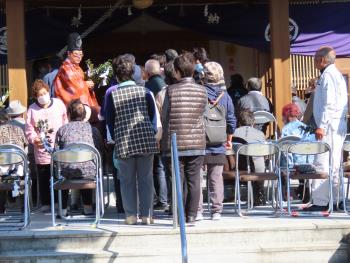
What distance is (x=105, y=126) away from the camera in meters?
8.19

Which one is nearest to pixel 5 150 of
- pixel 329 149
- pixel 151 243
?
pixel 151 243

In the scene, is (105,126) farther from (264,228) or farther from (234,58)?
(234,58)

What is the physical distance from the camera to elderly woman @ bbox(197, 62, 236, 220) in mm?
7824

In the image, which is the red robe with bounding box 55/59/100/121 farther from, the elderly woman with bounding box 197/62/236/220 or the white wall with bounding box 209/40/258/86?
the white wall with bounding box 209/40/258/86

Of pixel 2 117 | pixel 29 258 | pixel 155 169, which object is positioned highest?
pixel 2 117

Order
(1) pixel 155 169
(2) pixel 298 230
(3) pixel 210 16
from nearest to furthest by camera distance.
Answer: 1. (2) pixel 298 230
2. (1) pixel 155 169
3. (3) pixel 210 16

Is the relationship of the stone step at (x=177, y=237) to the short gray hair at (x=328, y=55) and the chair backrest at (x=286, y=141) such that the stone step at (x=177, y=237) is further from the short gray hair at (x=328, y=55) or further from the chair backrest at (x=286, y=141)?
the short gray hair at (x=328, y=55)

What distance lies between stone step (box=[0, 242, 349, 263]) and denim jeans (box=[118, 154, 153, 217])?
664 millimetres

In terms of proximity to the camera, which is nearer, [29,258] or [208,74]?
[29,258]

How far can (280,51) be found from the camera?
11.0m

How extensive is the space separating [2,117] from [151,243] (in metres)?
2.69

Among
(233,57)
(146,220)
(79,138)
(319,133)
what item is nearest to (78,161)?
(79,138)

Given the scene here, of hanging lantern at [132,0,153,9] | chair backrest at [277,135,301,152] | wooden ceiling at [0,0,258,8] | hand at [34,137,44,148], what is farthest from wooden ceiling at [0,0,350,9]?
chair backrest at [277,135,301,152]

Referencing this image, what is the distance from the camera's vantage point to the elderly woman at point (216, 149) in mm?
7824
